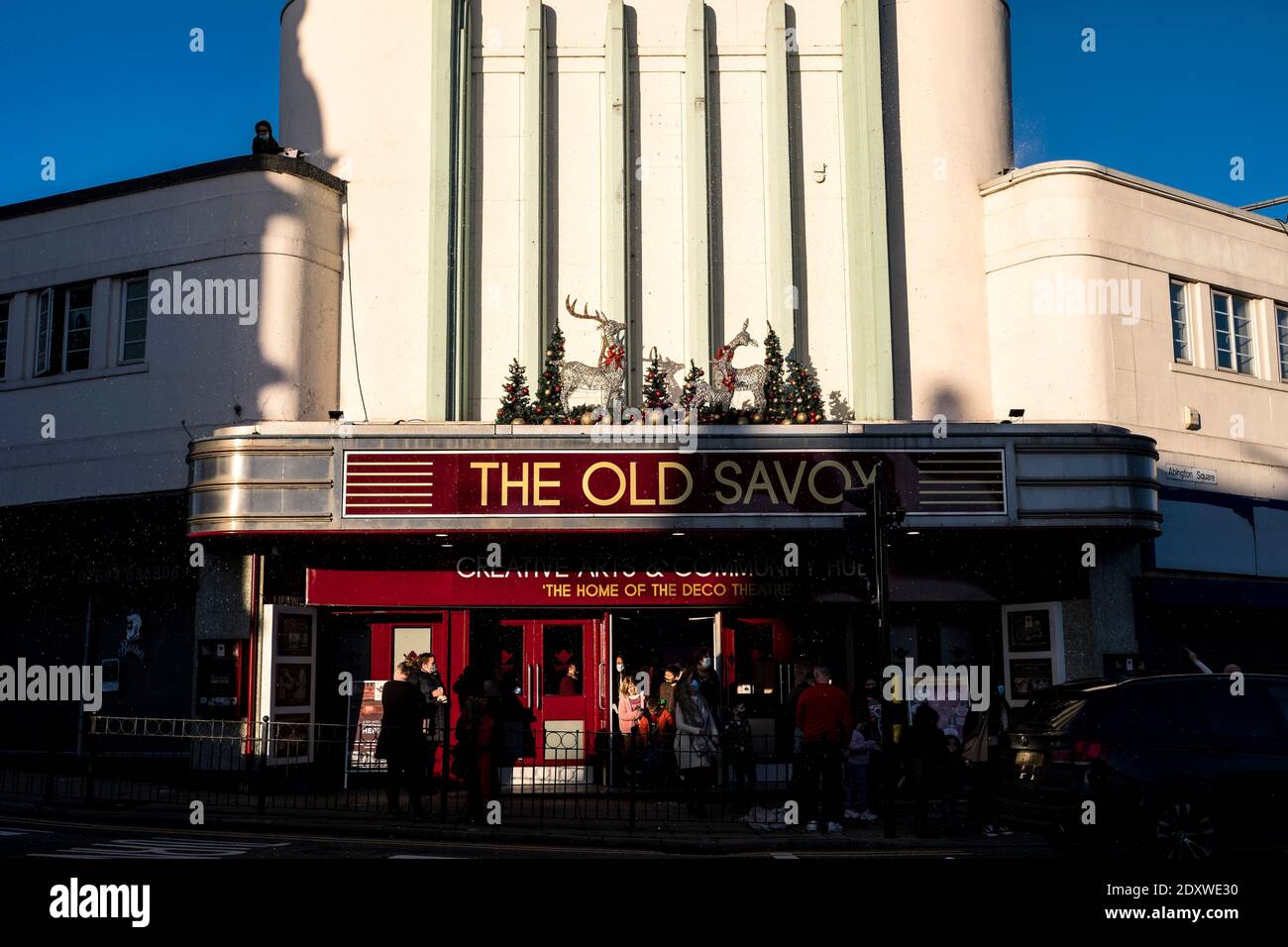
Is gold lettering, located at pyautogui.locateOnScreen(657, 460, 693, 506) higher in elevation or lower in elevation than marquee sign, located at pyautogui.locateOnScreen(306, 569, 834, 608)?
higher

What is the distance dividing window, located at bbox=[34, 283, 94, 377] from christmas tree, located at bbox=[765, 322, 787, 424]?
11.0 metres

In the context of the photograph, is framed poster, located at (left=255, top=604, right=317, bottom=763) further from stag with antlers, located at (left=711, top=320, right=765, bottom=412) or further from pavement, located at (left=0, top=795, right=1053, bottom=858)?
stag with antlers, located at (left=711, top=320, right=765, bottom=412)

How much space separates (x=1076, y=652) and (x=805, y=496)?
510 cm

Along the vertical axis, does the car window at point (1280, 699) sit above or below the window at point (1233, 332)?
below

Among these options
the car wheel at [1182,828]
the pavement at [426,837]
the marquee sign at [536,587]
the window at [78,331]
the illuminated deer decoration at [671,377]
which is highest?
the window at [78,331]

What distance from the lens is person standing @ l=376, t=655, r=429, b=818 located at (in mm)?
15203

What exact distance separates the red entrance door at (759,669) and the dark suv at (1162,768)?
7.39 metres

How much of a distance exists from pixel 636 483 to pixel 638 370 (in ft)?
12.3

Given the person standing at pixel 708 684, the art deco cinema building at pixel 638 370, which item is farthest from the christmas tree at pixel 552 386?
the person standing at pixel 708 684

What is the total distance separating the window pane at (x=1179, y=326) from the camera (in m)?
21.8

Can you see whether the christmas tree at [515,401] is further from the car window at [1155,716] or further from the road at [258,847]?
the car window at [1155,716]

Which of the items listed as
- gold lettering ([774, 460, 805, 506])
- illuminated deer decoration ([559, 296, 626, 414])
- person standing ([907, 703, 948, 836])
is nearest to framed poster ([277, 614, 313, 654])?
illuminated deer decoration ([559, 296, 626, 414])
